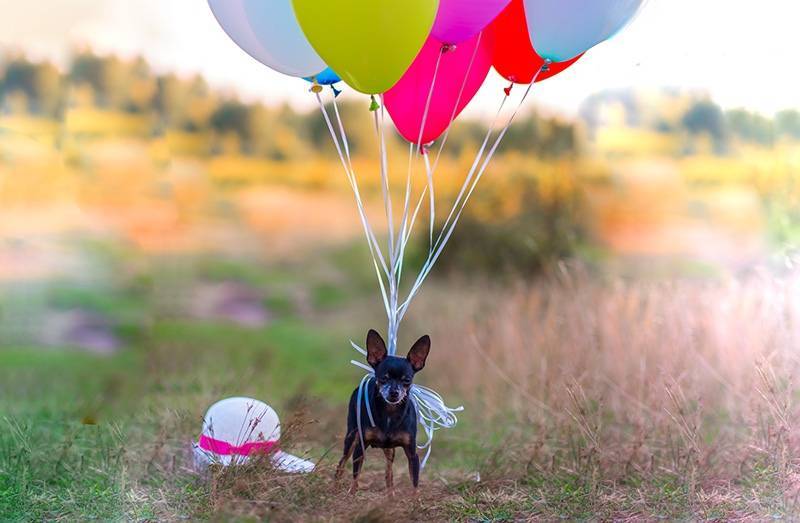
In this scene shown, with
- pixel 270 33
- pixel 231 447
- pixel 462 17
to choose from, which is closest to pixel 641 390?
pixel 231 447

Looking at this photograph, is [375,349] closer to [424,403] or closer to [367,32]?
[424,403]

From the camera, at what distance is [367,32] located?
3.56 meters

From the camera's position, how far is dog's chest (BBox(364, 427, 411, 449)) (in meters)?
3.66

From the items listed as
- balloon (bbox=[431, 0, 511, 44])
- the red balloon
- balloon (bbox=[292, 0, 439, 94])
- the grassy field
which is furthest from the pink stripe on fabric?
the red balloon

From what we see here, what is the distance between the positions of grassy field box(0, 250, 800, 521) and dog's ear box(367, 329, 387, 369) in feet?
1.84

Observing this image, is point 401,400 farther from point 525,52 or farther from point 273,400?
point 273,400

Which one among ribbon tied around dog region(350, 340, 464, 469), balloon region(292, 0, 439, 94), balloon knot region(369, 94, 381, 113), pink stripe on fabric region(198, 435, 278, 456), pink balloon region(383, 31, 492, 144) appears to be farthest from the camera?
pink balloon region(383, 31, 492, 144)

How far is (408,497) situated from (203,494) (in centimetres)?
90

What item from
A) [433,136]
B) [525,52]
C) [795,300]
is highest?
[525,52]

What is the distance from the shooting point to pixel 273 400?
6797mm

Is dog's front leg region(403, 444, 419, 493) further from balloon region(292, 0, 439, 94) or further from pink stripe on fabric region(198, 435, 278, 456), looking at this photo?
balloon region(292, 0, 439, 94)

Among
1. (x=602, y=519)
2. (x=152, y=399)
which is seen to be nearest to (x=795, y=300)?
(x=602, y=519)

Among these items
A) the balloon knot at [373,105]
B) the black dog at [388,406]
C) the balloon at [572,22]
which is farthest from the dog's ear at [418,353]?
the balloon at [572,22]

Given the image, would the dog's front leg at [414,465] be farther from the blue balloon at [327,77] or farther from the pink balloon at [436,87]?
the blue balloon at [327,77]
